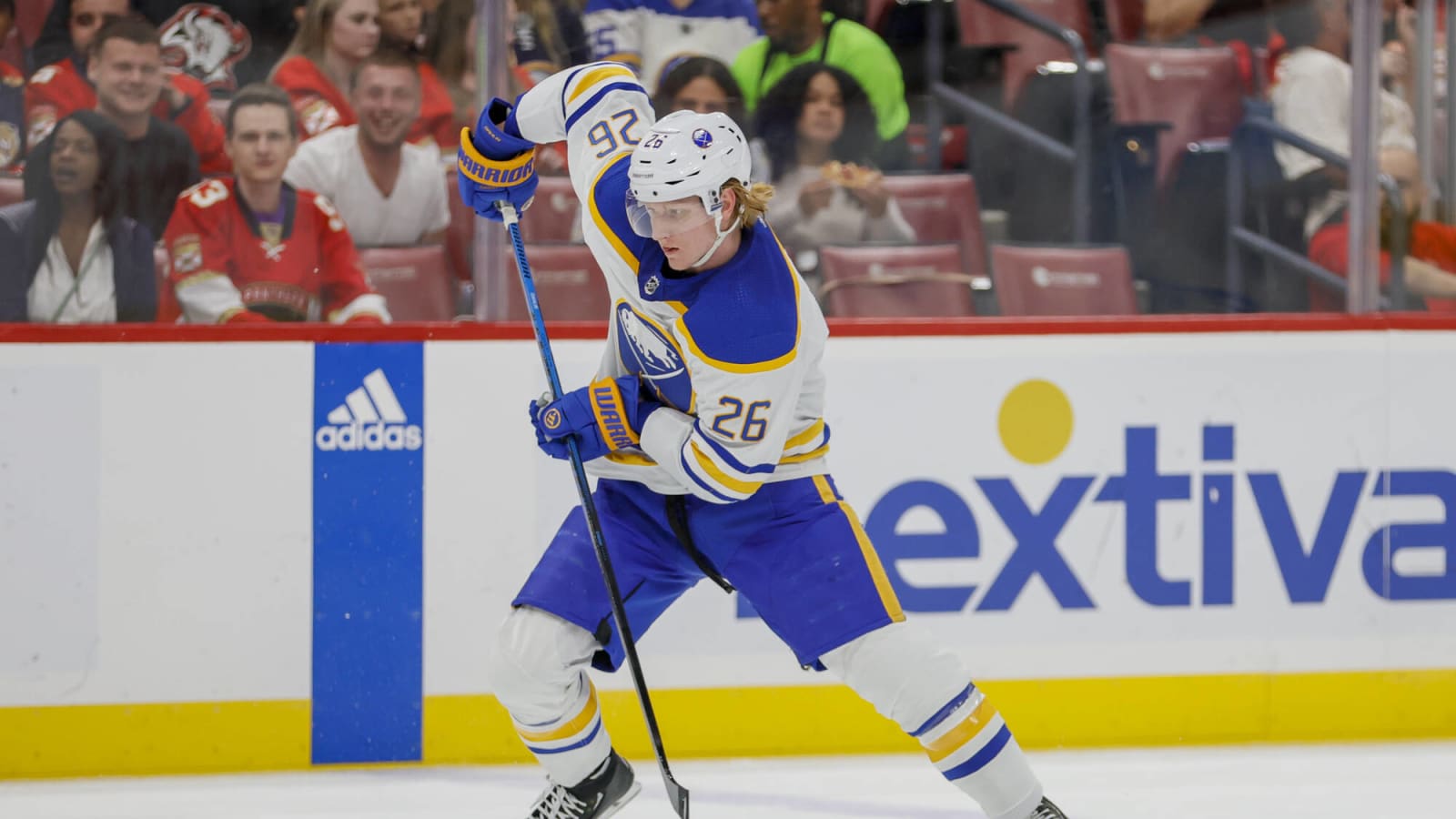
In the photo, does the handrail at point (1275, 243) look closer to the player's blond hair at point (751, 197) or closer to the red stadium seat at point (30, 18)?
the player's blond hair at point (751, 197)

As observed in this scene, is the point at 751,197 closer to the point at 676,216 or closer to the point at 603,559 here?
the point at 676,216

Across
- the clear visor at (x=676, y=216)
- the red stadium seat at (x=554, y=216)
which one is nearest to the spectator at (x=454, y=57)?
the red stadium seat at (x=554, y=216)

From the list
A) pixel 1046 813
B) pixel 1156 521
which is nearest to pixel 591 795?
pixel 1046 813

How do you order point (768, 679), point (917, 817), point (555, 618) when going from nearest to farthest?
point (555, 618), point (917, 817), point (768, 679)

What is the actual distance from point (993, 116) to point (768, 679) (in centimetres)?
137

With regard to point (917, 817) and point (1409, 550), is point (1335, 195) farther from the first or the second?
point (917, 817)

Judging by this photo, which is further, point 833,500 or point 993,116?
point 993,116

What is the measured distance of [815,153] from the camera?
3766mm

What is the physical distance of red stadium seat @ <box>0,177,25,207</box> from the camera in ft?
11.4

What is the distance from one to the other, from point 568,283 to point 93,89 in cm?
106

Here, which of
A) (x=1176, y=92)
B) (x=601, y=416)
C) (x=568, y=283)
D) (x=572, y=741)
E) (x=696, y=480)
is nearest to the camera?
(x=696, y=480)

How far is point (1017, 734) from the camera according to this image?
3789mm

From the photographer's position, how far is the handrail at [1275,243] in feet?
12.6

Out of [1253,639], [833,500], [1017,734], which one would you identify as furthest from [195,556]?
[1253,639]
